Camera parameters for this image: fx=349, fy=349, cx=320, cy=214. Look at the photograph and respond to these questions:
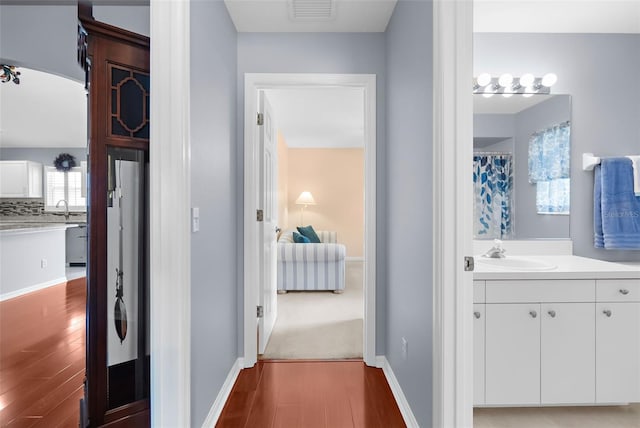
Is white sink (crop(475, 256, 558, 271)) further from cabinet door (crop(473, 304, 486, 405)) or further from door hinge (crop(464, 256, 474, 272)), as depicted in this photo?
door hinge (crop(464, 256, 474, 272))

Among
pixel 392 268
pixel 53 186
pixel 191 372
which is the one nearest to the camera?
pixel 191 372

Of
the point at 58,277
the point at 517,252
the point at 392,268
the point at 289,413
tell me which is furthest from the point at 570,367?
the point at 58,277

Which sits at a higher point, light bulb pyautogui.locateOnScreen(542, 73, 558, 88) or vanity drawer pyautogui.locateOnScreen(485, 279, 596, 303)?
light bulb pyautogui.locateOnScreen(542, 73, 558, 88)

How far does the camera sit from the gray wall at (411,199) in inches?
61.9

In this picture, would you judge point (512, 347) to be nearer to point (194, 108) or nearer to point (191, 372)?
point (191, 372)

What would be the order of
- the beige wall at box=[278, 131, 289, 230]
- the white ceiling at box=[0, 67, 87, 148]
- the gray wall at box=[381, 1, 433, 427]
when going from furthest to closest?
1. the beige wall at box=[278, 131, 289, 230]
2. the white ceiling at box=[0, 67, 87, 148]
3. the gray wall at box=[381, 1, 433, 427]

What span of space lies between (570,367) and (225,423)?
1874mm

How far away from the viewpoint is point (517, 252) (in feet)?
7.83

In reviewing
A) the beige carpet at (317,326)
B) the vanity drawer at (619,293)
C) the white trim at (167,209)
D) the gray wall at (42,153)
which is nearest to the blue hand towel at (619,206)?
the vanity drawer at (619,293)

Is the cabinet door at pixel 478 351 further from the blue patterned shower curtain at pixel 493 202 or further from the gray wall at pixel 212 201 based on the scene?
the gray wall at pixel 212 201

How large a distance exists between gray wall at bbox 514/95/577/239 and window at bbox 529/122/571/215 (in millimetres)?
34

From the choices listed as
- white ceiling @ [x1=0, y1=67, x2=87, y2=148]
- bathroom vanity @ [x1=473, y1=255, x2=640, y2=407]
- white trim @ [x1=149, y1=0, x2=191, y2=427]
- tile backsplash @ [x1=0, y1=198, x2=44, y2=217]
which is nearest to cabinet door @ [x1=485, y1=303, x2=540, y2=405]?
bathroom vanity @ [x1=473, y1=255, x2=640, y2=407]

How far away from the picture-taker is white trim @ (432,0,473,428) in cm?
134

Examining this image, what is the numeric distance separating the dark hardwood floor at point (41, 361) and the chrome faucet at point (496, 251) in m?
2.58
